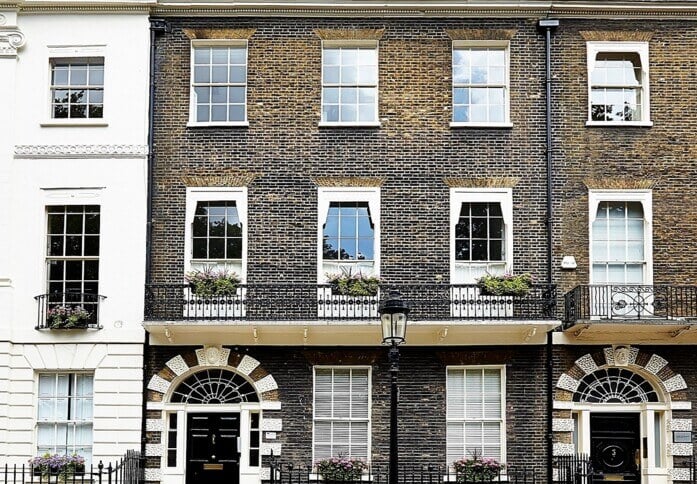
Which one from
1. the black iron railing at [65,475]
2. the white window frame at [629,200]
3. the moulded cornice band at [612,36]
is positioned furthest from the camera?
the moulded cornice band at [612,36]

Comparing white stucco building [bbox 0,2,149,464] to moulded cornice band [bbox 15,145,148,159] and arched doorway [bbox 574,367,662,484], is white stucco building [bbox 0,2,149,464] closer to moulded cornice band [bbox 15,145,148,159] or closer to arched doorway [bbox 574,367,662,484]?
moulded cornice band [bbox 15,145,148,159]

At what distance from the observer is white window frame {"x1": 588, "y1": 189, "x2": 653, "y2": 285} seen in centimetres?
2264

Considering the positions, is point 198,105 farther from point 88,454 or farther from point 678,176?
point 678,176

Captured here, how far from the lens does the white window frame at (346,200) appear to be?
2273 cm

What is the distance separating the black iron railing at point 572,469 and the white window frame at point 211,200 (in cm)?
714

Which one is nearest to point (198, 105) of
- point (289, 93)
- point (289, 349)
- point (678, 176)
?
point (289, 93)

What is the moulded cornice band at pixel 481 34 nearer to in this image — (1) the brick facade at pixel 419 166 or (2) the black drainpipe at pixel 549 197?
(1) the brick facade at pixel 419 166

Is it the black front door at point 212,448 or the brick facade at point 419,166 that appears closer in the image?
the black front door at point 212,448

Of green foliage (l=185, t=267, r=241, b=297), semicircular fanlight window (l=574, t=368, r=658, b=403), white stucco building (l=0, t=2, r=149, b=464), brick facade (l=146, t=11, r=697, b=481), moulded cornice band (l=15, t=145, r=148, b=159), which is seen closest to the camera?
green foliage (l=185, t=267, r=241, b=297)

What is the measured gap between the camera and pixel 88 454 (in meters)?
22.1

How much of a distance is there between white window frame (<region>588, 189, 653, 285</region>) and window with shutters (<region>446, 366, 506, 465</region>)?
285 cm

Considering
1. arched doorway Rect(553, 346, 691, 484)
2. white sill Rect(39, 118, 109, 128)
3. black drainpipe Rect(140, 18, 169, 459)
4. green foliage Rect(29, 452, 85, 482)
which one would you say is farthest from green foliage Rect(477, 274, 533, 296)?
green foliage Rect(29, 452, 85, 482)

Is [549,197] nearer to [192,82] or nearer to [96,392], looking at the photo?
[192,82]

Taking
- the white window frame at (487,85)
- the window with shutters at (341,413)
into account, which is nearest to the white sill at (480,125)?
the white window frame at (487,85)
